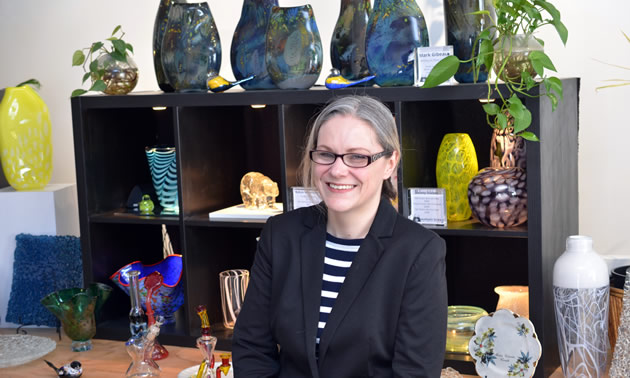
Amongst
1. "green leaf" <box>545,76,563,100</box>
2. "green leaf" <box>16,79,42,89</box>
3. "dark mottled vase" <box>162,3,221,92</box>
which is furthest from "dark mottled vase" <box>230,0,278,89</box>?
"green leaf" <box>16,79,42,89</box>

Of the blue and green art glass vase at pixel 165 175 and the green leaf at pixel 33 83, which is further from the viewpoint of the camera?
the green leaf at pixel 33 83

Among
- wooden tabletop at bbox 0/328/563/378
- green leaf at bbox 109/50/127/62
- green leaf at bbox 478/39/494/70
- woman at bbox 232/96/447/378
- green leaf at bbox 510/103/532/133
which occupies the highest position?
green leaf at bbox 109/50/127/62

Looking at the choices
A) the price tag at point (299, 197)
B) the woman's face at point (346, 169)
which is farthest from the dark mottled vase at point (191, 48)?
the woman's face at point (346, 169)

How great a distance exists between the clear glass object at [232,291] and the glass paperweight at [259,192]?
0.71ft

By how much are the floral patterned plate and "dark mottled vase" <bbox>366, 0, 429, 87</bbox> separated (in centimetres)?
66

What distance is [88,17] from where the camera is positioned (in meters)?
3.12

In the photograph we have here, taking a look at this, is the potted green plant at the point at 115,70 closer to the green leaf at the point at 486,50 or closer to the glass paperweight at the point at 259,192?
the glass paperweight at the point at 259,192

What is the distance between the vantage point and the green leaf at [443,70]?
194 cm

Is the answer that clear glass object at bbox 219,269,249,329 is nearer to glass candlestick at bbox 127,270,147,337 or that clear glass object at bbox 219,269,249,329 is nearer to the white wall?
glass candlestick at bbox 127,270,147,337

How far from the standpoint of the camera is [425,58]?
204 centimetres

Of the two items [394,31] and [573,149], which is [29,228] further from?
[573,149]

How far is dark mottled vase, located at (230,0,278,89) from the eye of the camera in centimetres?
233

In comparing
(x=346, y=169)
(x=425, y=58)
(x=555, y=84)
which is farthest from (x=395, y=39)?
(x=346, y=169)

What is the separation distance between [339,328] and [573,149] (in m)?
0.98
